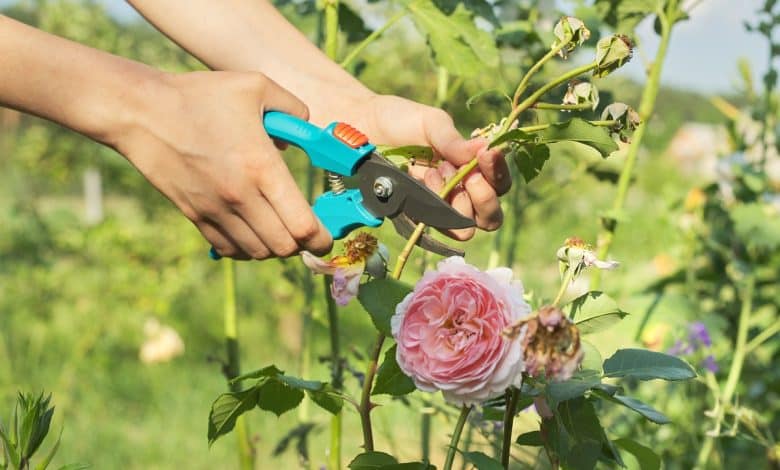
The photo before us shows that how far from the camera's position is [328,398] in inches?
35.0

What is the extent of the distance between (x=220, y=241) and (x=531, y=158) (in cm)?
34

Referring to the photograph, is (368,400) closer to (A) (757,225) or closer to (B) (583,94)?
(B) (583,94)

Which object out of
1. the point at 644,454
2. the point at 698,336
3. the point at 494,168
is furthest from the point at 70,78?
the point at 698,336

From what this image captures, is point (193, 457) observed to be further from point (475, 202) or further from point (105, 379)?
point (475, 202)

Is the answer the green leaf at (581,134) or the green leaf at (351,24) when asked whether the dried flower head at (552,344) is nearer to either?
the green leaf at (581,134)

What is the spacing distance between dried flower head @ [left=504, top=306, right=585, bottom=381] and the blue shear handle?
12.7 inches

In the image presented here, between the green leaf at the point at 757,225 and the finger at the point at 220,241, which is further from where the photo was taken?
the green leaf at the point at 757,225

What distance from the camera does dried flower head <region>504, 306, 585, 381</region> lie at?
2.14 feet

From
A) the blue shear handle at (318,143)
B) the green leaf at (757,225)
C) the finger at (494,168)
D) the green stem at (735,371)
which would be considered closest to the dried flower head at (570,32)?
the finger at (494,168)

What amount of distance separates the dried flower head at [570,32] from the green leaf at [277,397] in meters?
0.39

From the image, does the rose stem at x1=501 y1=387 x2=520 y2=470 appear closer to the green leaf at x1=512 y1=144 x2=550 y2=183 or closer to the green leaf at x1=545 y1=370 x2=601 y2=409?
the green leaf at x1=545 y1=370 x2=601 y2=409

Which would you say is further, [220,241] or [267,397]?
[220,241]

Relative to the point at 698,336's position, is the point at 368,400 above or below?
below

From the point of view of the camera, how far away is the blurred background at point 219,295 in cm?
176
